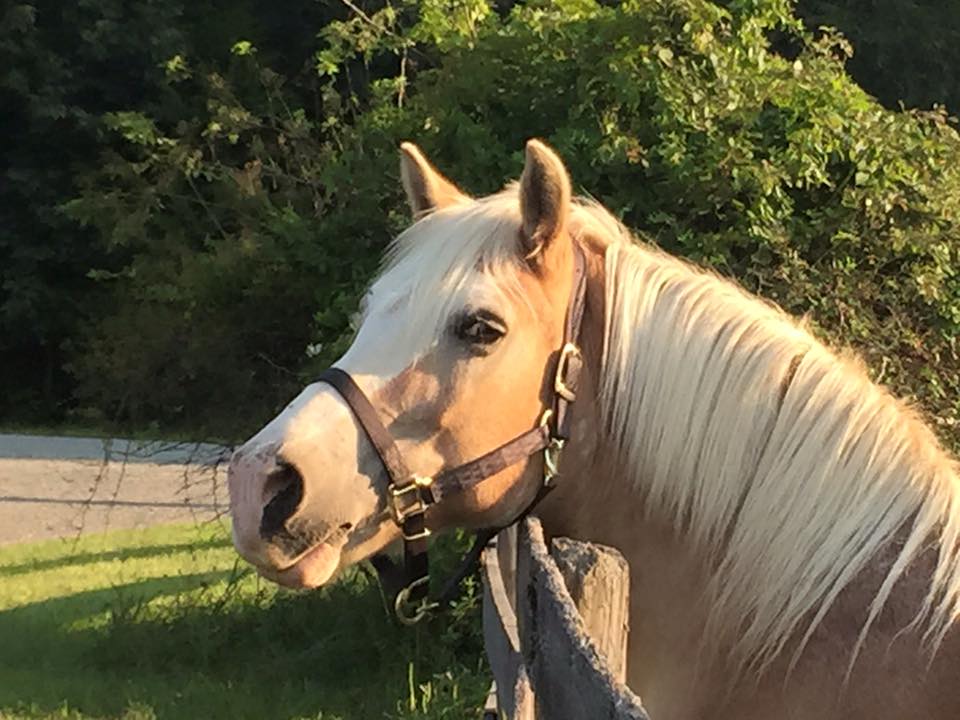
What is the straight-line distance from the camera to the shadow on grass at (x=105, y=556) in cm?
932

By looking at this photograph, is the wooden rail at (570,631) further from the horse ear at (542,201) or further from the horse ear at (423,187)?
the horse ear at (423,187)

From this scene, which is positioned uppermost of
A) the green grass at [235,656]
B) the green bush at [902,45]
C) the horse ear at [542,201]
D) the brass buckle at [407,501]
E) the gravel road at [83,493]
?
the horse ear at [542,201]

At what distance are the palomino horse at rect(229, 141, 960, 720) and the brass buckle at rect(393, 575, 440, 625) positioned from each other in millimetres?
154

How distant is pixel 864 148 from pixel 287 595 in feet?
12.2

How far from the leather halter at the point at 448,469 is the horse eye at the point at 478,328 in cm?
15

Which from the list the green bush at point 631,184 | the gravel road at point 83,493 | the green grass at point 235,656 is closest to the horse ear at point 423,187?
the green bush at point 631,184

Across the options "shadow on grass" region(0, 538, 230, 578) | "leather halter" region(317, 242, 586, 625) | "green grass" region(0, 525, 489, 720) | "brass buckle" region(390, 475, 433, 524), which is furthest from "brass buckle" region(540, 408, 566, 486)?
"shadow on grass" region(0, 538, 230, 578)

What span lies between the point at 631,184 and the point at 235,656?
3.17 m

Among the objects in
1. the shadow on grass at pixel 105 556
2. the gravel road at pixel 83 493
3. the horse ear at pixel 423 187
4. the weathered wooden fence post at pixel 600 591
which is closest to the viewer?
the weathered wooden fence post at pixel 600 591

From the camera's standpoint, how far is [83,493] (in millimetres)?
12781

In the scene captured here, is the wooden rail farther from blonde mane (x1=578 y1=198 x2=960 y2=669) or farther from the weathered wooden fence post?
blonde mane (x1=578 y1=198 x2=960 y2=669)

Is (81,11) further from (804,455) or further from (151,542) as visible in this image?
(804,455)

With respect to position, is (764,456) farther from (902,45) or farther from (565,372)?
(902,45)

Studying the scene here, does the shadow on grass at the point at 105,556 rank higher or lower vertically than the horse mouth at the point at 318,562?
lower
